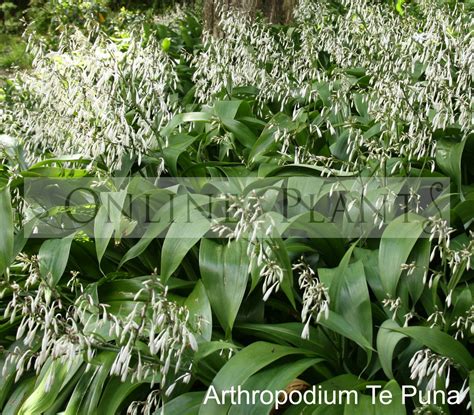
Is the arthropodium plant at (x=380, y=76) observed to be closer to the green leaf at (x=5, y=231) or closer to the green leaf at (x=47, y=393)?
the green leaf at (x=5, y=231)

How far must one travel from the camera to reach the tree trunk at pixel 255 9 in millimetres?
6910

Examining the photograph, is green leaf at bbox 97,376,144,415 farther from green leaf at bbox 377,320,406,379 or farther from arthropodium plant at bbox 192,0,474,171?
arthropodium plant at bbox 192,0,474,171

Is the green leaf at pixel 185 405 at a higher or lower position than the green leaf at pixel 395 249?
lower

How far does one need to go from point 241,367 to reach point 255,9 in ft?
17.5

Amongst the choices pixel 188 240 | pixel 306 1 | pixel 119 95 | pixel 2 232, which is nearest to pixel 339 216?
pixel 188 240

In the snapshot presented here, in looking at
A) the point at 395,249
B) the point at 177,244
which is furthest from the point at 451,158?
the point at 177,244

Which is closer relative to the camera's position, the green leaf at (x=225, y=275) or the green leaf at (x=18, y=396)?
the green leaf at (x=225, y=275)

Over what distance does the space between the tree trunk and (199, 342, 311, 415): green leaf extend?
463cm

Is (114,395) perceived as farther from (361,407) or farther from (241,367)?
(361,407)

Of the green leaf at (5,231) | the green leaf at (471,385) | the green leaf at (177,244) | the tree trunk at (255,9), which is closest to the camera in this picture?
the green leaf at (471,385)

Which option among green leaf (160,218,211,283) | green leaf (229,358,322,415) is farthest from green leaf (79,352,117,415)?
green leaf (229,358,322,415)

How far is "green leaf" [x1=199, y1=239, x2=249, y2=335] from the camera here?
2672 mm

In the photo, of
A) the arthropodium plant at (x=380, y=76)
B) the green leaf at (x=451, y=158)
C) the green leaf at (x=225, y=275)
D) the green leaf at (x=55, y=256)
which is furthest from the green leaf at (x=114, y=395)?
the green leaf at (x=451, y=158)

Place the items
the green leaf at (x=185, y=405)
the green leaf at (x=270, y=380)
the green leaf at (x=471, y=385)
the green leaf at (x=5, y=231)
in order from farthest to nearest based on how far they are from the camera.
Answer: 1. the green leaf at (x=5, y=231)
2. the green leaf at (x=185, y=405)
3. the green leaf at (x=270, y=380)
4. the green leaf at (x=471, y=385)
